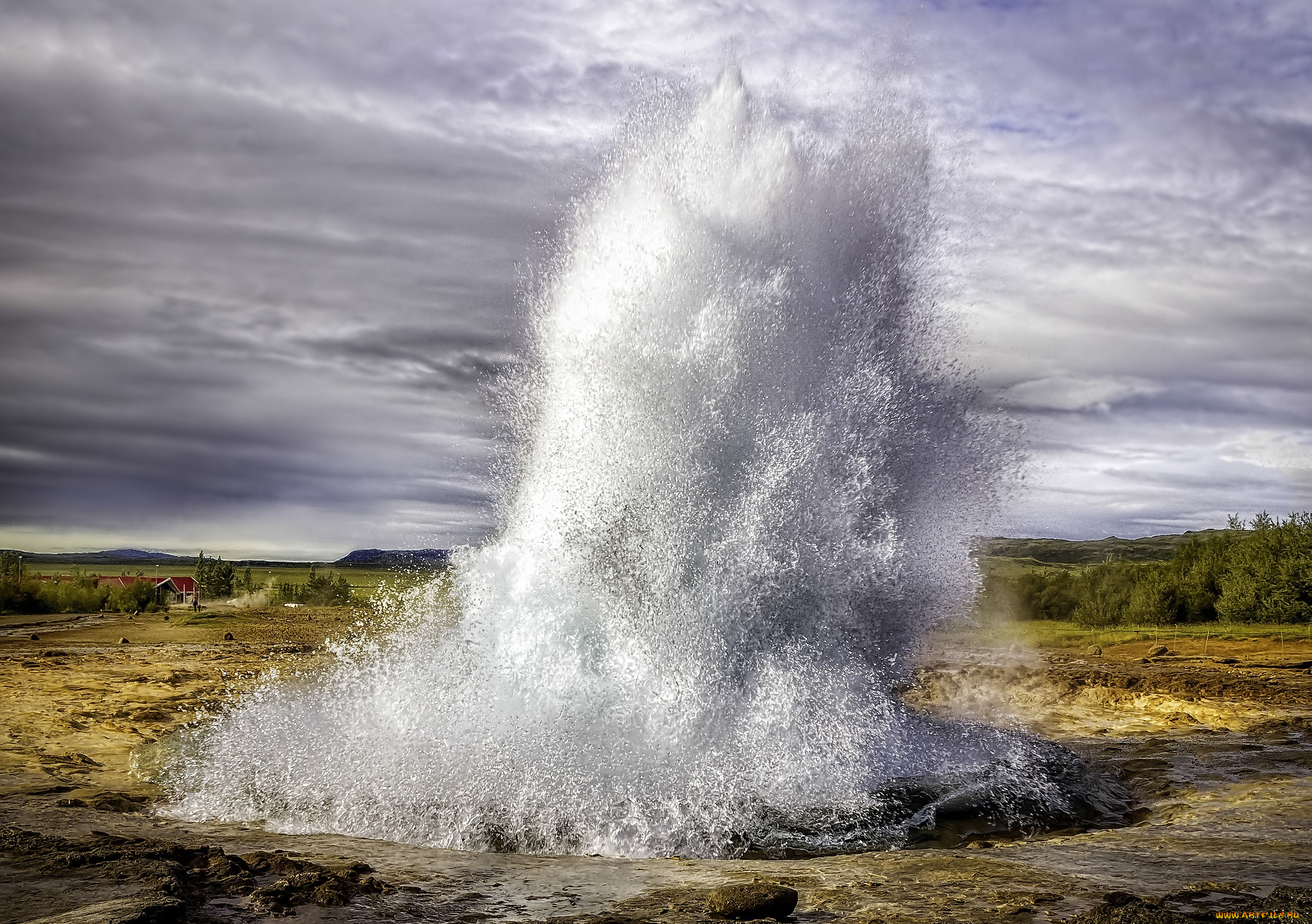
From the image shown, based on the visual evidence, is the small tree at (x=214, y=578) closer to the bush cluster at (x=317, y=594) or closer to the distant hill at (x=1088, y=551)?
the bush cluster at (x=317, y=594)

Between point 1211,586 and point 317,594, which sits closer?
point 1211,586

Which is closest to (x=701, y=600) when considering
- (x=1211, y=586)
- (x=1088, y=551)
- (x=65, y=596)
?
(x=1211, y=586)

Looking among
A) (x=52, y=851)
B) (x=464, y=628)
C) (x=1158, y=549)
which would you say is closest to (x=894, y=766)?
(x=464, y=628)

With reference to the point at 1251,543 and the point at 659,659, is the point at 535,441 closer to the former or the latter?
the point at 659,659

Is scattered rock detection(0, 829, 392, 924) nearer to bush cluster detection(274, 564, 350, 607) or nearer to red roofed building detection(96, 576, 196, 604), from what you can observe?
red roofed building detection(96, 576, 196, 604)

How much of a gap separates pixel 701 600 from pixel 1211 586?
3347 centimetres

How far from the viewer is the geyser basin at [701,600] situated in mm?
7629

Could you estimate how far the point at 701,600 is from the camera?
30.4ft

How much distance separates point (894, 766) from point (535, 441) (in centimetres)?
575

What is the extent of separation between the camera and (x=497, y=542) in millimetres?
11750

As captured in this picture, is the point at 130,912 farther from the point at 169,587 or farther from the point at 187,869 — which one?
the point at 169,587

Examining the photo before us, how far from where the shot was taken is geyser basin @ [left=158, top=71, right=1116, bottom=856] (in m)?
7.63

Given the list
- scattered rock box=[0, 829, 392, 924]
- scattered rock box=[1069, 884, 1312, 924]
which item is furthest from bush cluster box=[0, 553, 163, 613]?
scattered rock box=[1069, 884, 1312, 924]

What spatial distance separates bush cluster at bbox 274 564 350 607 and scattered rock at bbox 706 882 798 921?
46.9 metres
